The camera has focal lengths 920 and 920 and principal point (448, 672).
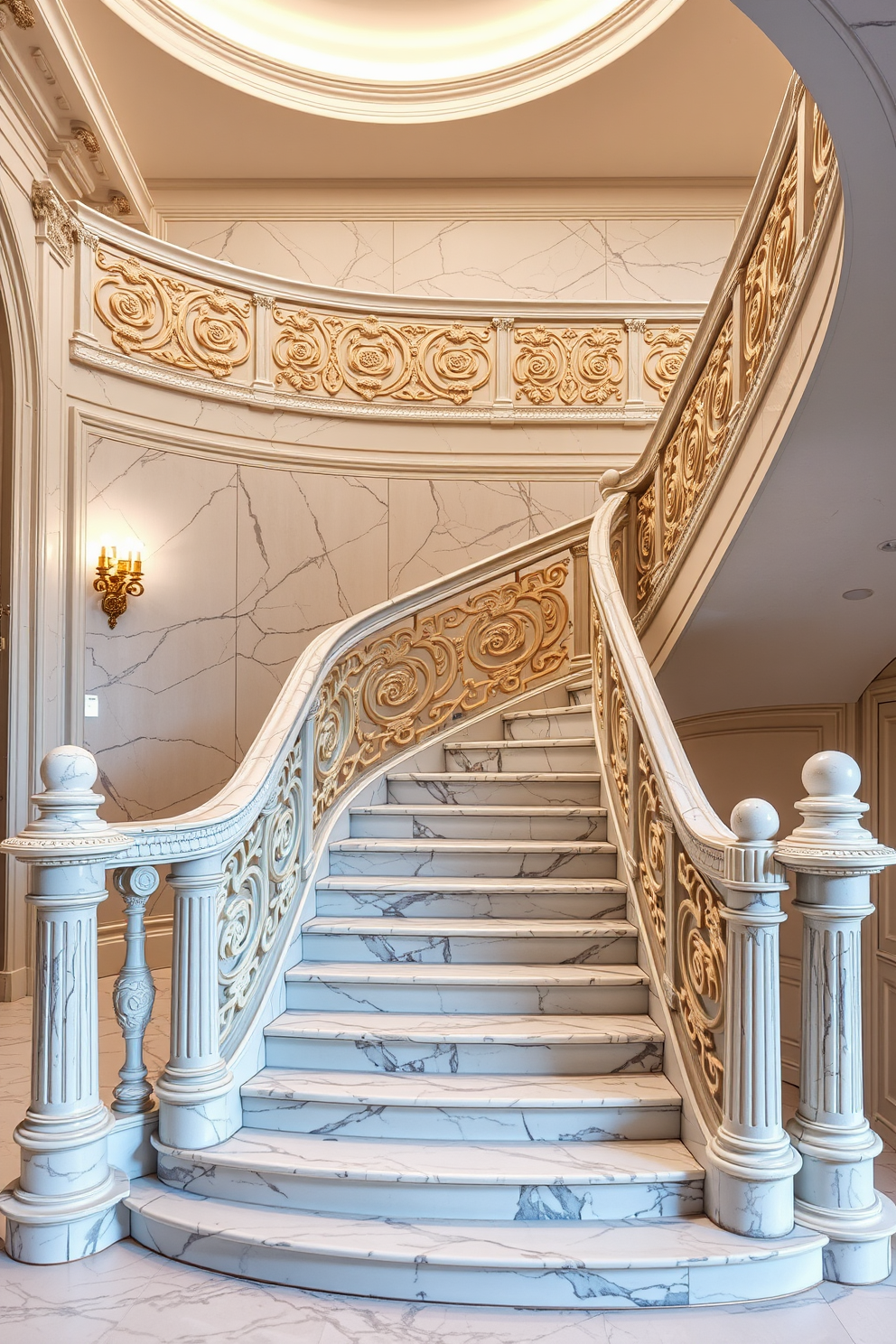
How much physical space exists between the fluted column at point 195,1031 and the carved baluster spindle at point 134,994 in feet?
0.24

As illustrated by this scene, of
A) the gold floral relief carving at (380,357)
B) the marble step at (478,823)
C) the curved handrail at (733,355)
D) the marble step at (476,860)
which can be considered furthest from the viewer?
the gold floral relief carving at (380,357)

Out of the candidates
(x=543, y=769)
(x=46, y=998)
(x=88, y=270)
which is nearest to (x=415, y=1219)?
(x=46, y=998)

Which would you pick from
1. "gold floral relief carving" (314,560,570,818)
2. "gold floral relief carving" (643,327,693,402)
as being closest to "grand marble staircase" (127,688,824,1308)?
"gold floral relief carving" (314,560,570,818)

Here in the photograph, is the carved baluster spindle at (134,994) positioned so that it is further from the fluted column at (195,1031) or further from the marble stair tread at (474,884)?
the marble stair tread at (474,884)

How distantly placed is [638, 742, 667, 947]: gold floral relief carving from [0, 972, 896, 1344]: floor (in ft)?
3.37

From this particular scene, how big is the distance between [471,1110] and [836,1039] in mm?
1015

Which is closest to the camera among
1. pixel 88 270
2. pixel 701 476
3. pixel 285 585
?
pixel 701 476

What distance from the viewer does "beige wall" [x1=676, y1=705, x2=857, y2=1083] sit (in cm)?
552

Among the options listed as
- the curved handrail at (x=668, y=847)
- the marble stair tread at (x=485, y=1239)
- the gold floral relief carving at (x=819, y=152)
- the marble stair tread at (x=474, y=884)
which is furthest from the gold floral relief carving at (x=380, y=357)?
the marble stair tread at (x=485, y=1239)

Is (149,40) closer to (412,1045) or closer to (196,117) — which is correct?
(196,117)

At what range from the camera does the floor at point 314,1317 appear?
2.04 meters

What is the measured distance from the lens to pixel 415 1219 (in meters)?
2.39

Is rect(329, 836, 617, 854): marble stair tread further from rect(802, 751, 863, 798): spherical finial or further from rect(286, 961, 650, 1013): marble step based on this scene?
rect(802, 751, 863, 798): spherical finial

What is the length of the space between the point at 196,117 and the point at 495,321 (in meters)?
2.88
